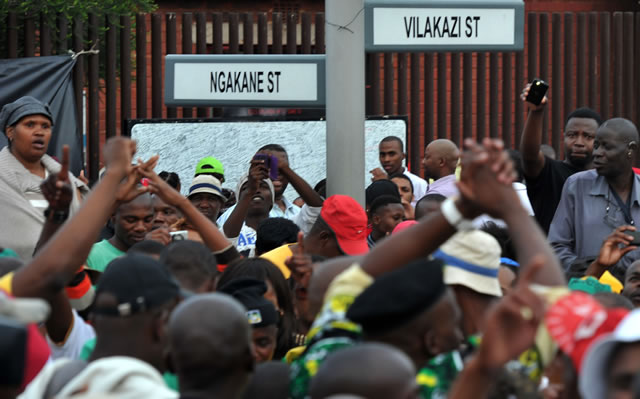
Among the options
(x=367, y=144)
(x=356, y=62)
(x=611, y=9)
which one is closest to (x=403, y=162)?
(x=367, y=144)

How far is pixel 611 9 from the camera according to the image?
14703 millimetres

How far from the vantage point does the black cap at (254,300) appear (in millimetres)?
4359

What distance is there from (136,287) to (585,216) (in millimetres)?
3897

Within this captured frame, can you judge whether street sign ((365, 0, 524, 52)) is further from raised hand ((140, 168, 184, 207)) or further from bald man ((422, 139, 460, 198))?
bald man ((422, 139, 460, 198))

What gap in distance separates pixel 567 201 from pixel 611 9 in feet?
28.7

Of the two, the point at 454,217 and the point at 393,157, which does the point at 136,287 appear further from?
the point at 393,157

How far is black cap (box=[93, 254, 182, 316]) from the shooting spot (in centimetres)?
330

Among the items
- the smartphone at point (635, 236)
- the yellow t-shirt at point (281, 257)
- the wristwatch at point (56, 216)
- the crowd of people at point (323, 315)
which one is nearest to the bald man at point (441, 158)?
the smartphone at point (635, 236)

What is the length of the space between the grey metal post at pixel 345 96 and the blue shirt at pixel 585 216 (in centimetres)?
125

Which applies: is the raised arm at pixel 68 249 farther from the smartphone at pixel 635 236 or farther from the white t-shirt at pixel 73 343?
the smartphone at pixel 635 236

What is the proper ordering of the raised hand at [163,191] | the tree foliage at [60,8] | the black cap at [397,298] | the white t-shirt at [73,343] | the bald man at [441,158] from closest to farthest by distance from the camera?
1. the black cap at [397,298]
2. the white t-shirt at [73,343]
3. the raised hand at [163,191]
4. the bald man at [441,158]
5. the tree foliage at [60,8]

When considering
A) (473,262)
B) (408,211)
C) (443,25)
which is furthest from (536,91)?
(473,262)

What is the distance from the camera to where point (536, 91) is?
6152mm

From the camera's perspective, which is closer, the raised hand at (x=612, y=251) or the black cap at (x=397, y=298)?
the black cap at (x=397, y=298)
